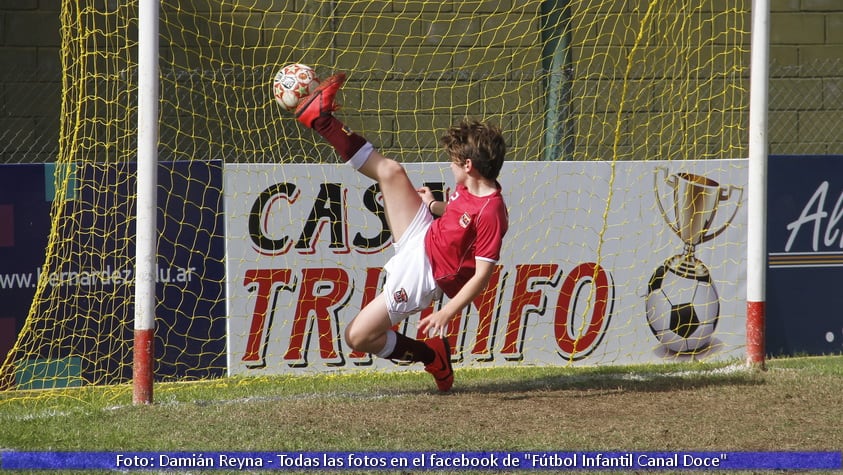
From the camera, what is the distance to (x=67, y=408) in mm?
5984

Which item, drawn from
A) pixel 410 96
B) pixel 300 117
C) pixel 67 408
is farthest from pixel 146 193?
pixel 410 96

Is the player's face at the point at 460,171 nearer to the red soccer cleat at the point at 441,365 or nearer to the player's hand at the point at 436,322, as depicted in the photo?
the player's hand at the point at 436,322

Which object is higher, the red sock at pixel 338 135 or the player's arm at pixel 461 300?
the red sock at pixel 338 135

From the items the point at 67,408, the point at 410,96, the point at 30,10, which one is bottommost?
the point at 67,408

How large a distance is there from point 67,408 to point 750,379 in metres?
4.19

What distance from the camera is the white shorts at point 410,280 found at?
564cm

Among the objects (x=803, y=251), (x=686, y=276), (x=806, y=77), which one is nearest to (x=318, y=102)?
(x=686, y=276)

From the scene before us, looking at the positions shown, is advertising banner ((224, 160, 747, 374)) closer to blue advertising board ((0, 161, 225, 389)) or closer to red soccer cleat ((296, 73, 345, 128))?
blue advertising board ((0, 161, 225, 389))

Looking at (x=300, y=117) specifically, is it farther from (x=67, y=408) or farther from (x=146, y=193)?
(x=67, y=408)

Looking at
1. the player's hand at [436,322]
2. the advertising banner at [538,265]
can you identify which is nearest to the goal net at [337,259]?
the advertising banner at [538,265]

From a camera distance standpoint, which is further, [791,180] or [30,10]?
[30,10]

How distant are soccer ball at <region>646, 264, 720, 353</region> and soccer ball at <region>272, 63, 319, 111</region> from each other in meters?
3.26

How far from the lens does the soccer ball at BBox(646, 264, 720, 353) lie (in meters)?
7.52

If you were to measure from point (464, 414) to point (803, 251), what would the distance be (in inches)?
149
